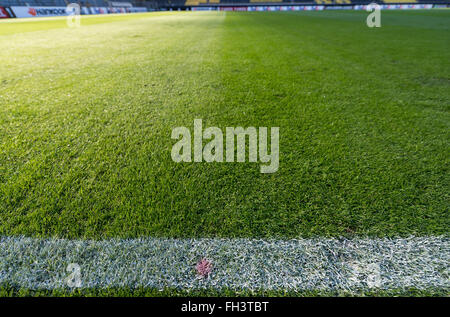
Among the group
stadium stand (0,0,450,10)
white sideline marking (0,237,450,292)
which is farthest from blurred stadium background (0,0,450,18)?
white sideline marking (0,237,450,292)

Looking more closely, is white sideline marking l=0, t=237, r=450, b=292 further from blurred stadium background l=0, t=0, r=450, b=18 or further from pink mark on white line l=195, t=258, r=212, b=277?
blurred stadium background l=0, t=0, r=450, b=18

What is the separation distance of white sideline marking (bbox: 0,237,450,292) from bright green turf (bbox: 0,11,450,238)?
0.06 metres

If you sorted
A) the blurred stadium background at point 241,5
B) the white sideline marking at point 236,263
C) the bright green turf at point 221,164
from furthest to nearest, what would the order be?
the blurred stadium background at point 241,5
the bright green turf at point 221,164
the white sideline marking at point 236,263

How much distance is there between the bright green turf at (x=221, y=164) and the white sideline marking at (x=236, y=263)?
2.3 inches

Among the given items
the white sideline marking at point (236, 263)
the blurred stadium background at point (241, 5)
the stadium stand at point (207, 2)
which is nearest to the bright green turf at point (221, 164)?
the white sideline marking at point (236, 263)

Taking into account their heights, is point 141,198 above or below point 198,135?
below

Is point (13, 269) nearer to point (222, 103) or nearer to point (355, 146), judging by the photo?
point (222, 103)

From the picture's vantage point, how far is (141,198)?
3.92 ft

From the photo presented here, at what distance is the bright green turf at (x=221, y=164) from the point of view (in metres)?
1.10

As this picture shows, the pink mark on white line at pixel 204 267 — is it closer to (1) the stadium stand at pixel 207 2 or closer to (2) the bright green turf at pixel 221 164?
(2) the bright green turf at pixel 221 164

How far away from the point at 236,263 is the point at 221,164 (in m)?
0.68

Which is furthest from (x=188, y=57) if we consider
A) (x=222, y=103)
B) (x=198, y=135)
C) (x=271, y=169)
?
(x=271, y=169)

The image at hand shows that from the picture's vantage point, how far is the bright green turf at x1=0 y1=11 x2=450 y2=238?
3.60 ft
